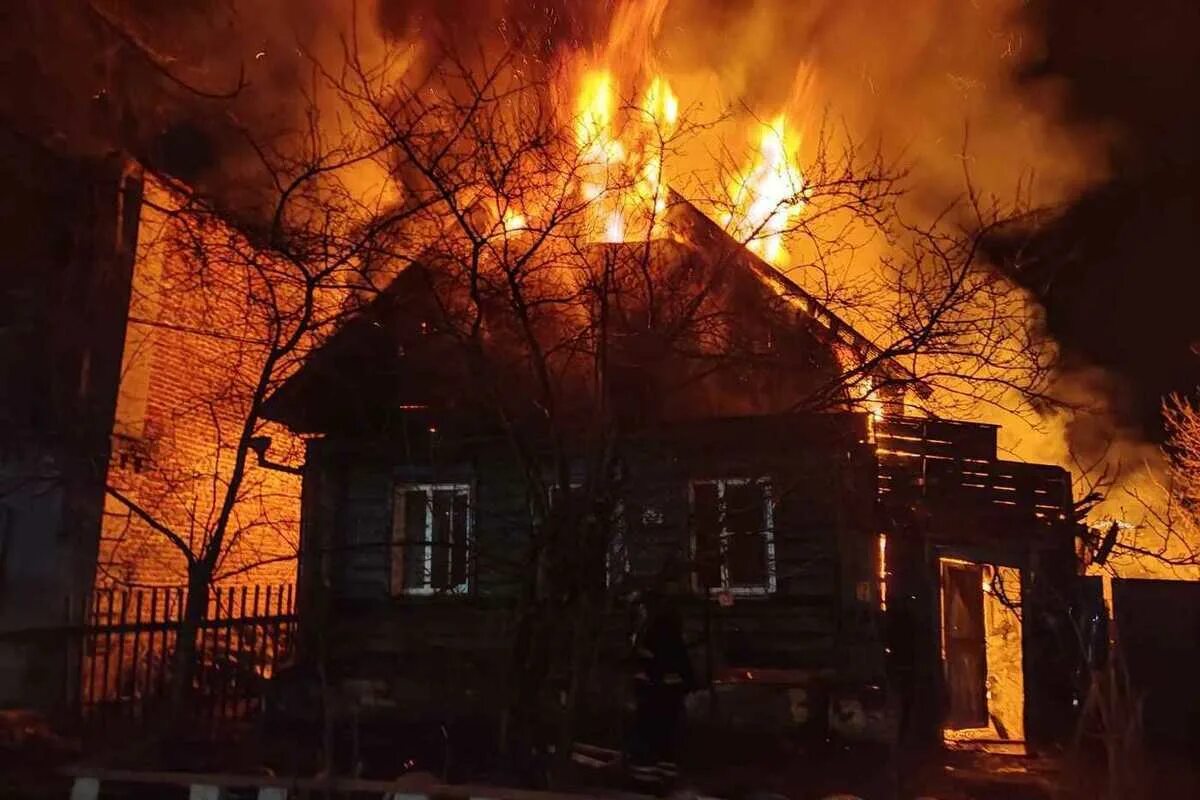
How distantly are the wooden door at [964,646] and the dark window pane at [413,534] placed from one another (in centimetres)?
596

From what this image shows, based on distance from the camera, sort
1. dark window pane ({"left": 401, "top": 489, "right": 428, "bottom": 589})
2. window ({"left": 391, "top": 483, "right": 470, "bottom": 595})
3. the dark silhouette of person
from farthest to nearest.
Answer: dark window pane ({"left": 401, "top": 489, "right": 428, "bottom": 589}), window ({"left": 391, "top": 483, "right": 470, "bottom": 595}), the dark silhouette of person

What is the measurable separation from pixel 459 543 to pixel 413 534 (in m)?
5.26

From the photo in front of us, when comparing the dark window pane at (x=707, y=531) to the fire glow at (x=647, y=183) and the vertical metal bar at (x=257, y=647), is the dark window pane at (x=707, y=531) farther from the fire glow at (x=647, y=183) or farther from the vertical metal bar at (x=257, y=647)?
the vertical metal bar at (x=257, y=647)

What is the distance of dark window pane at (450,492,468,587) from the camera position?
21.9ft

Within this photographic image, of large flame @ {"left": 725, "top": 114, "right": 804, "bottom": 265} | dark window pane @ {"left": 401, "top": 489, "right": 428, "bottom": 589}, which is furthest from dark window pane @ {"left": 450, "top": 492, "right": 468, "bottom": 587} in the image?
large flame @ {"left": 725, "top": 114, "right": 804, "bottom": 265}

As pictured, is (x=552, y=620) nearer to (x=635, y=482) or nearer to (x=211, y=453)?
(x=635, y=482)

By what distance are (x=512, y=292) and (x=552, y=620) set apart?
2.05 m

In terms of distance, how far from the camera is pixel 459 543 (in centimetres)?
650

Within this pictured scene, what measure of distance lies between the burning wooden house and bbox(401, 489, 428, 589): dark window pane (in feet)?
0.09

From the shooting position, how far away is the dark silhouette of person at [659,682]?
21.4 feet

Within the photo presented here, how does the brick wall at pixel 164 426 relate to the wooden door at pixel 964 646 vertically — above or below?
above

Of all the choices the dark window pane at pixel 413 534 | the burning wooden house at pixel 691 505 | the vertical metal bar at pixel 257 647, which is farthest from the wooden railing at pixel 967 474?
the vertical metal bar at pixel 257 647

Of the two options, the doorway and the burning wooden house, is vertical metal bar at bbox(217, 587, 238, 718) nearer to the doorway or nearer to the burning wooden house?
the burning wooden house

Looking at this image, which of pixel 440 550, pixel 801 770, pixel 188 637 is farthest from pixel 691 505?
pixel 440 550
